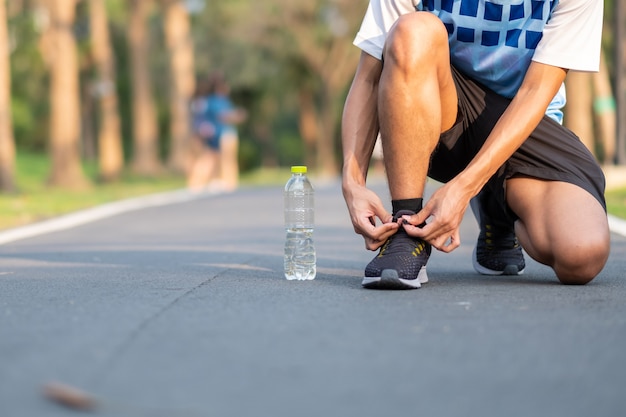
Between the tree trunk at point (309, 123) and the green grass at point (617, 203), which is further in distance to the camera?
the tree trunk at point (309, 123)

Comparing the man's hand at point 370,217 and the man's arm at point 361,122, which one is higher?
the man's arm at point 361,122

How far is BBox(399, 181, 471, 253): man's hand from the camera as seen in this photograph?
4922 mm

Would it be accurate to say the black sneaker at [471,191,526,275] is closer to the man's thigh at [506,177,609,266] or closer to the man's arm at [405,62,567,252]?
the man's thigh at [506,177,609,266]

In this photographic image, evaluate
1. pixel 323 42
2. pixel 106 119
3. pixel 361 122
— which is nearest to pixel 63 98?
pixel 106 119

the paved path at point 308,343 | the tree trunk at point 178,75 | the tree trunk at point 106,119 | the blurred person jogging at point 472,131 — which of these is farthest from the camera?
the tree trunk at point 178,75

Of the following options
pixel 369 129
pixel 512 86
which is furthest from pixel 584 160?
pixel 369 129

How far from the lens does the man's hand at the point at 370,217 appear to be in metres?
5.05

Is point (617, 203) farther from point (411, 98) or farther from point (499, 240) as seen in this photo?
point (411, 98)

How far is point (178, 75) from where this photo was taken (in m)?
35.3

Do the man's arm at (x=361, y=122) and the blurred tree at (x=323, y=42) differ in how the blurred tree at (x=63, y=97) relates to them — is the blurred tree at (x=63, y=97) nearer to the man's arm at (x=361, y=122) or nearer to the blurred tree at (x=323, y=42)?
the man's arm at (x=361, y=122)

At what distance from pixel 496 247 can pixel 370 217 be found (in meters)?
1.01

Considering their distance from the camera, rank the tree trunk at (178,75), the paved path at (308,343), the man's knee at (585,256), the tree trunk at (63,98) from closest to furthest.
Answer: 1. the paved path at (308,343)
2. the man's knee at (585,256)
3. the tree trunk at (63,98)
4. the tree trunk at (178,75)

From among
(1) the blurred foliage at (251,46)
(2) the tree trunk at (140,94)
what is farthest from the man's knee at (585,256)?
(1) the blurred foliage at (251,46)

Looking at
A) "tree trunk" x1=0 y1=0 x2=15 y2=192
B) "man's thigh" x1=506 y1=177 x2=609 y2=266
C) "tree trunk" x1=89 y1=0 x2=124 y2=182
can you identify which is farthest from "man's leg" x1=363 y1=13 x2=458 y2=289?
"tree trunk" x1=89 y1=0 x2=124 y2=182
